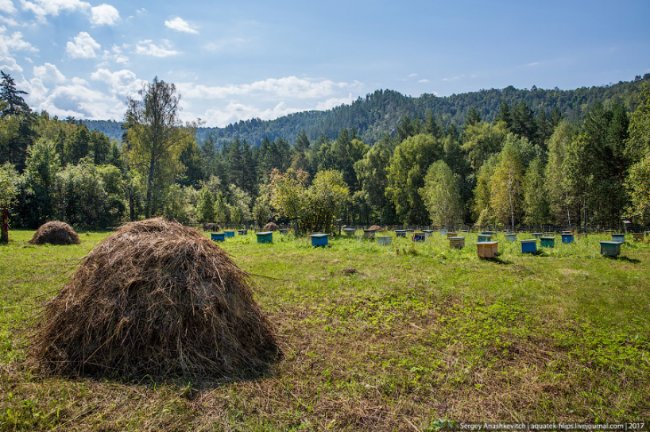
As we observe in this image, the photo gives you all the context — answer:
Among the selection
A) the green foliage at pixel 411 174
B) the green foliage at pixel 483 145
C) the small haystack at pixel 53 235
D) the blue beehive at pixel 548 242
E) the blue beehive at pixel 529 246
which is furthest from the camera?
the green foliage at pixel 411 174

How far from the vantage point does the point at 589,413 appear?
520cm

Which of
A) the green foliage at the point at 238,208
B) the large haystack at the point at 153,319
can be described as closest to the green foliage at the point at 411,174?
the green foliage at the point at 238,208

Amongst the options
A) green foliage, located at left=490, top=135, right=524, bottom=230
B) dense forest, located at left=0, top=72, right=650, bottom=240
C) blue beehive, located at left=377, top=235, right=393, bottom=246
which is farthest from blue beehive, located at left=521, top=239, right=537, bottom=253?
green foliage, located at left=490, top=135, right=524, bottom=230

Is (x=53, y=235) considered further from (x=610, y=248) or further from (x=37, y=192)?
(x=610, y=248)

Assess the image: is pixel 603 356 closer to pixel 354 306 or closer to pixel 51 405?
pixel 354 306

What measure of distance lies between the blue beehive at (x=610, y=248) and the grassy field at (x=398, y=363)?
4.40m

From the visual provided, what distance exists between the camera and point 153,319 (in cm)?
637

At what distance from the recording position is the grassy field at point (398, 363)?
16.8 ft

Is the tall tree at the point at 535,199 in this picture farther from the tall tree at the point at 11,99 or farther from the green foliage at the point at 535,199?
the tall tree at the point at 11,99

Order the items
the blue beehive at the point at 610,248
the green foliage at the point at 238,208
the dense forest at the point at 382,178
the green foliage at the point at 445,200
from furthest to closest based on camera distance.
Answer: the green foliage at the point at 238,208, the green foliage at the point at 445,200, the dense forest at the point at 382,178, the blue beehive at the point at 610,248

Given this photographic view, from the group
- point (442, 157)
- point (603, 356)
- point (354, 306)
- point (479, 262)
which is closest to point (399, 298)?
point (354, 306)

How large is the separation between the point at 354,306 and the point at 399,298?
1638 millimetres

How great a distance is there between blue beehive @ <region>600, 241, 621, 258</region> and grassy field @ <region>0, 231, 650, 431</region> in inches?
173

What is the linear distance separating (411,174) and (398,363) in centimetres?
6114
